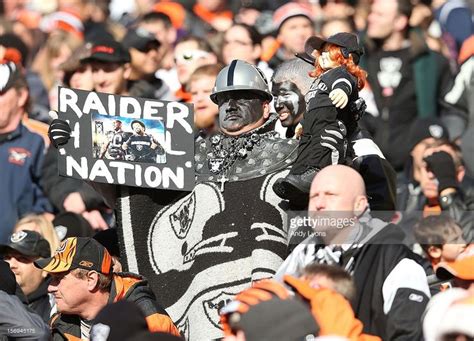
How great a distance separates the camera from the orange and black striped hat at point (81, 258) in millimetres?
9539

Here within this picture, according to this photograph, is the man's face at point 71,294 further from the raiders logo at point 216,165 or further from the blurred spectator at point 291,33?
the blurred spectator at point 291,33

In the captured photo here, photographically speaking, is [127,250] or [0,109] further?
[0,109]

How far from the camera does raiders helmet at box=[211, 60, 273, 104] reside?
971cm

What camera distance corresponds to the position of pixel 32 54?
17.6 meters

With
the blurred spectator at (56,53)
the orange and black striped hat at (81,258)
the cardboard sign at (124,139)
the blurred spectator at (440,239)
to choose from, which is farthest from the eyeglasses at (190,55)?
the orange and black striped hat at (81,258)

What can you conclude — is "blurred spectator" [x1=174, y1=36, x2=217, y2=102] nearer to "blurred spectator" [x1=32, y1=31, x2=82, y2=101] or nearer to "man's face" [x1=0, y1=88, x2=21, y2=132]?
"man's face" [x1=0, y1=88, x2=21, y2=132]

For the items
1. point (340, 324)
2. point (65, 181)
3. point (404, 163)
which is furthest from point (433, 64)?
point (340, 324)

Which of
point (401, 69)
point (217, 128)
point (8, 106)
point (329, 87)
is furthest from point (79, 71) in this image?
point (329, 87)

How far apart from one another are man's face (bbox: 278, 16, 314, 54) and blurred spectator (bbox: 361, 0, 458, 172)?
0.68 meters

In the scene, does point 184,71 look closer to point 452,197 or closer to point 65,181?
point 65,181

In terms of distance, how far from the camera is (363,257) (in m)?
8.53

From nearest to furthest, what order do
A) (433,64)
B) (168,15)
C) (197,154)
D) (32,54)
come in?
(197,154) < (433,64) < (168,15) < (32,54)

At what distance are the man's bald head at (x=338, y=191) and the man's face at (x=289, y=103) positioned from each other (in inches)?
55.2

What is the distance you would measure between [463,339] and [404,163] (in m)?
6.39
